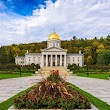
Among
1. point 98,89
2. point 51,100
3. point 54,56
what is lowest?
point 98,89

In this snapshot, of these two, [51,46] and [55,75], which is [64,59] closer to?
[51,46]

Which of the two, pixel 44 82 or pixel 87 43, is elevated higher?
pixel 87 43

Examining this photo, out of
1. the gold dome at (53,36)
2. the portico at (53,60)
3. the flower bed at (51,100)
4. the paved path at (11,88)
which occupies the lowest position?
the paved path at (11,88)

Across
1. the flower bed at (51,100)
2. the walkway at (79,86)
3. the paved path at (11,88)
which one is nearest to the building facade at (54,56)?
the walkway at (79,86)

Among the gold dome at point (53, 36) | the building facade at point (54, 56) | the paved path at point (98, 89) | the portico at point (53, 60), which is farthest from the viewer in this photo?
the gold dome at point (53, 36)

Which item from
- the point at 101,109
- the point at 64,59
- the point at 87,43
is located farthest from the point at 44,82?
the point at 87,43

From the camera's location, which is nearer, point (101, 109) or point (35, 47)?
point (101, 109)

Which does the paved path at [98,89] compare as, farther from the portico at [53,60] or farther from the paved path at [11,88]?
the portico at [53,60]

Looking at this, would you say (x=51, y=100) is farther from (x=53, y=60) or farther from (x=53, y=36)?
(x=53, y=60)

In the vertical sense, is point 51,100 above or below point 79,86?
above

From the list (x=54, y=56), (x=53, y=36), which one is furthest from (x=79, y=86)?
(x=53, y=36)

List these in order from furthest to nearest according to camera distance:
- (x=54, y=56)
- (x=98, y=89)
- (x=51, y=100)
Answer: (x=54, y=56)
(x=98, y=89)
(x=51, y=100)

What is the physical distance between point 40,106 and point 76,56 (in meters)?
91.4

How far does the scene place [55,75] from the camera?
1016 centimetres
